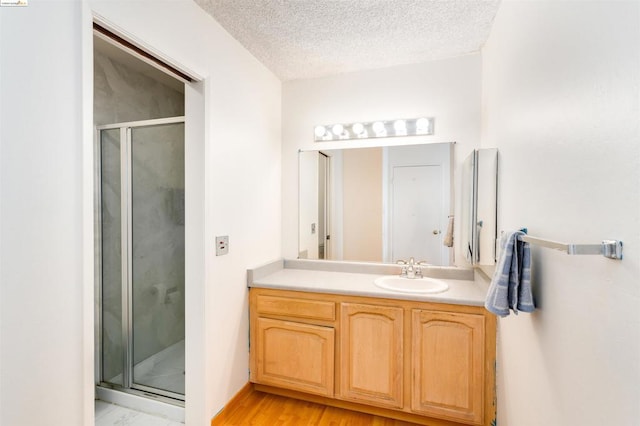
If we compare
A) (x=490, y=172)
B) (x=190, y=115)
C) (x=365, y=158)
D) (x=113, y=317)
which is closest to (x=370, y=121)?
(x=365, y=158)

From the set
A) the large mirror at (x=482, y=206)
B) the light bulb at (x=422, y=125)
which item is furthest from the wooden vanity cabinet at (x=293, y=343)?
the light bulb at (x=422, y=125)

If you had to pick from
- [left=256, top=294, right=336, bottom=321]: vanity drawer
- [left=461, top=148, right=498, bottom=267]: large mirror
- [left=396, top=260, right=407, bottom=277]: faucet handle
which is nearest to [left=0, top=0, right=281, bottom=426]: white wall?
[left=256, top=294, right=336, bottom=321]: vanity drawer

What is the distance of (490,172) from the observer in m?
1.72

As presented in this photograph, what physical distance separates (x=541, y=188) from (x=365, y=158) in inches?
60.4

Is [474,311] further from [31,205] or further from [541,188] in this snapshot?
[31,205]

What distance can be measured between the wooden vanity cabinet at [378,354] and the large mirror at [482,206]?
0.33m

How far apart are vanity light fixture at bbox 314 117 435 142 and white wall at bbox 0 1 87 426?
174 cm

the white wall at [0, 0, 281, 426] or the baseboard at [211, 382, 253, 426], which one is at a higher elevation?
the white wall at [0, 0, 281, 426]

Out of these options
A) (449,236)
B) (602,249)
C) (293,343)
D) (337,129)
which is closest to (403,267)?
(449,236)

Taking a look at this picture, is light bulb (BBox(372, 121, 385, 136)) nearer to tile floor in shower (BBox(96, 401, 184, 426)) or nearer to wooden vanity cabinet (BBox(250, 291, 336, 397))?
wooden vanity cabinet (BBox(250, 291, 336, 397))

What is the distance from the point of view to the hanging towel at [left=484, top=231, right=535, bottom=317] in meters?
1.06

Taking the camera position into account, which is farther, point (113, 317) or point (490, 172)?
point (113, 317)

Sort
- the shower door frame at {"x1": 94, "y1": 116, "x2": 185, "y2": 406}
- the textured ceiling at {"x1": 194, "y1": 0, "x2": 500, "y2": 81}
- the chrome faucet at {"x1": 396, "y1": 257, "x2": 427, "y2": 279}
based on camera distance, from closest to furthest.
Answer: the textured ceiling at {"x1": 194, "y1": 0, "x2": 500, "y2": 81}
the shower door frame at {"x1": 94, "y1": 116, "x2": 185, "y2": 406}
the chrome faucet at {"x1": 396, "y1": 257, "x2": 427, "y2": 279}

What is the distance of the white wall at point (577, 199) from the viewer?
62 centimetres
